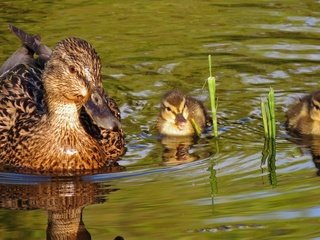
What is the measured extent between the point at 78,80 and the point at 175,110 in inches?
44.0

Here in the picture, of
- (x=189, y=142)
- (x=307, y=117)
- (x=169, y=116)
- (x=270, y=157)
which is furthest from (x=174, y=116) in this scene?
(x=270, y=157)

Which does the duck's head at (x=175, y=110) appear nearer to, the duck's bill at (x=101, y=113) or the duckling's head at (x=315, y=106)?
the duckling's head at (x=315, y=106)

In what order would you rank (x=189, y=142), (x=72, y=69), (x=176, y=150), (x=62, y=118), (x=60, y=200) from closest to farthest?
1. (x=60, y=200)
2. (x=72, y=69)
3. (x=62, y=118)
4. (x=176, y=150)
5. (x=189, y=142)

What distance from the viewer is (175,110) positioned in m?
6.82

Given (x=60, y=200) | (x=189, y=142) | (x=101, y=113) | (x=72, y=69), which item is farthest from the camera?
(x=189, y=142)

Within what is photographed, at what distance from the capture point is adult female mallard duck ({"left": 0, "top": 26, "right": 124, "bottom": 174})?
5805mm

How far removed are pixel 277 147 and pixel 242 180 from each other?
802 millimetres

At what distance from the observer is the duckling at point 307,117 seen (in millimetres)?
6742

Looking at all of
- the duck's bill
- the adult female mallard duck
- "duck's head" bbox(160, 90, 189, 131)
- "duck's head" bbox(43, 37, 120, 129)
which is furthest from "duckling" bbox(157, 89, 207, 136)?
the duck's bill

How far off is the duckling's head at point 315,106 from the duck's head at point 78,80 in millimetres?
1411

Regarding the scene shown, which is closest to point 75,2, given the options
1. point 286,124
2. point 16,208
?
point 286,124

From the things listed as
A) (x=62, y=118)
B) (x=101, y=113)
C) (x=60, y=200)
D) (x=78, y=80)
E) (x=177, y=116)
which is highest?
(x=78, y=80)

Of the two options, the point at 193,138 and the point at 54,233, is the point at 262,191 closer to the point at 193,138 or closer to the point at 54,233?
the point at 54,233

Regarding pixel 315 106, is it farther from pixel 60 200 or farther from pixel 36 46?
pixel 60 200
